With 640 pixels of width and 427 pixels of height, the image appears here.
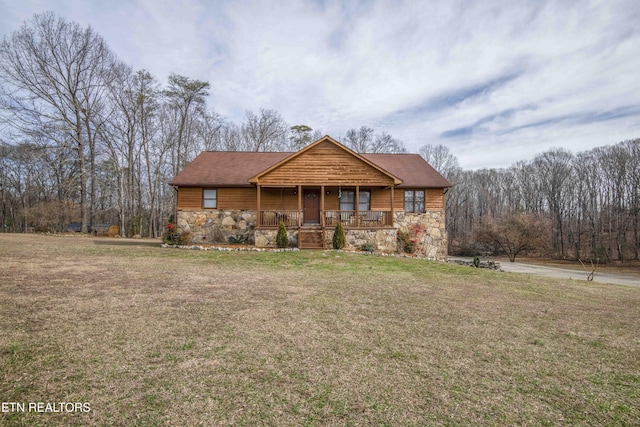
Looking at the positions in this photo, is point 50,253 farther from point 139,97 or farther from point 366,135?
point 366,135

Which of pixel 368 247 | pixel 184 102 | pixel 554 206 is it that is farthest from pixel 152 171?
pixel 554 206

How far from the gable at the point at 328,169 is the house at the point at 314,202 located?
0.05 meters

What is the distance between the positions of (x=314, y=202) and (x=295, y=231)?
2.89 meters

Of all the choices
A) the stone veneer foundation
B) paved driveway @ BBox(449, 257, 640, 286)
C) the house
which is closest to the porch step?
the house

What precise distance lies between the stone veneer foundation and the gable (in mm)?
2633

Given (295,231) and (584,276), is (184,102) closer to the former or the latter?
(295,231)

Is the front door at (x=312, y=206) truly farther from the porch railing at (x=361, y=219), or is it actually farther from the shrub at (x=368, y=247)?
the shrub at (x=368, y=247)

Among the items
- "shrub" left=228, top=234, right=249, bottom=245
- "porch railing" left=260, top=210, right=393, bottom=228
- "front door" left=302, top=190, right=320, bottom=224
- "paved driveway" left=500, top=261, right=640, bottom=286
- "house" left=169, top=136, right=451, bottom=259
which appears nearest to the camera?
"house" left=169, top=136, right=451, bottom=259

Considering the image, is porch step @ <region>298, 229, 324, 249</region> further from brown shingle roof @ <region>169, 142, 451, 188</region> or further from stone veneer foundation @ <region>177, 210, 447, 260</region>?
brown shingle roof @ <region>169, 142, 451, 188</region>

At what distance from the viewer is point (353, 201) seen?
18.7m

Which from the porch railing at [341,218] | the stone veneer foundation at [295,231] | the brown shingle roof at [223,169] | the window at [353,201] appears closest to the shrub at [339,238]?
the stone veneer foundation at [295,231]

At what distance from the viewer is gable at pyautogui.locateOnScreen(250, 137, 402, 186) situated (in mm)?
A: 17109

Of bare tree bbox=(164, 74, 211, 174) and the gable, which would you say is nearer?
the gable

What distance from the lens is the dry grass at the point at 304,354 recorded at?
2852 millimetres
